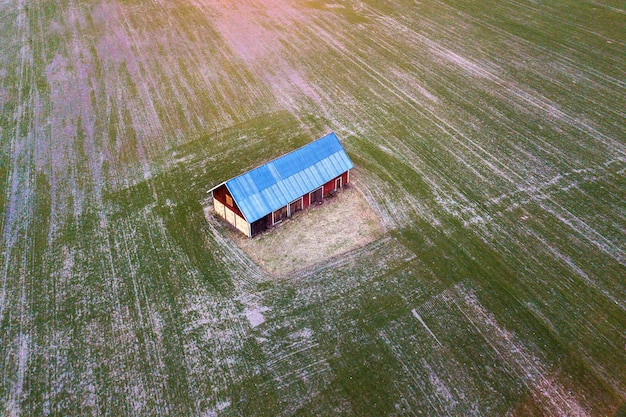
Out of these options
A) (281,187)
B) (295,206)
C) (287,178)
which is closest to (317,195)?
(295,206)

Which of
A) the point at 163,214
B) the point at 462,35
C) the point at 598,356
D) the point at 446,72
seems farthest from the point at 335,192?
the point at 462,35

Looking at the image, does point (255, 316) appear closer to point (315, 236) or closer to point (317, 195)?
point (315, 236)

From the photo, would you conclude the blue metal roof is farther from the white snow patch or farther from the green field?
the white snow patch

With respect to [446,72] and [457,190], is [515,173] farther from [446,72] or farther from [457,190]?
[446,72]

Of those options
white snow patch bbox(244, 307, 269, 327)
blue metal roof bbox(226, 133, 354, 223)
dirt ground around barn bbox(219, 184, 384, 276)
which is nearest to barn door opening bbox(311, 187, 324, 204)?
dirt ground around barn bbox(219, 184, 384, 276)

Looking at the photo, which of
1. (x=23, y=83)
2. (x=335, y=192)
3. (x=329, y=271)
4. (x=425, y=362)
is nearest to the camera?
(x=425, y=362)
